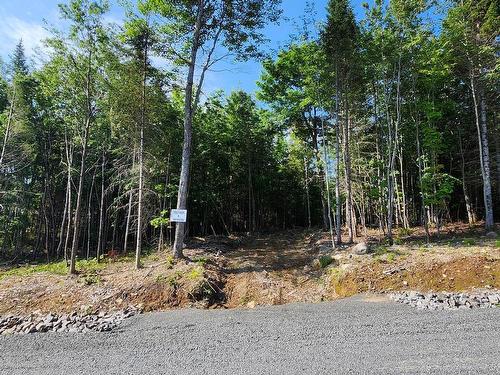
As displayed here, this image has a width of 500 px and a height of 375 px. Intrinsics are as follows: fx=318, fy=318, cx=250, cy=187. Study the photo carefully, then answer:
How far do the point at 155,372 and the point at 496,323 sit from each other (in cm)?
429

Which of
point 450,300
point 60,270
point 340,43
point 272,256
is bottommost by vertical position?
point 60,270

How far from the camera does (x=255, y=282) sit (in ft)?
24.1

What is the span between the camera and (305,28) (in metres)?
10.3

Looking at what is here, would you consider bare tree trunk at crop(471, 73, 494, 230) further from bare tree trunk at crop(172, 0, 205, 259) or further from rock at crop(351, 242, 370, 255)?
bare tree trunk at crop(172, 0, 205, 259)

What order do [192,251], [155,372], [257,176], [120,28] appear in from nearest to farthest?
[155,372], [120,28], [192,251], [257,176]

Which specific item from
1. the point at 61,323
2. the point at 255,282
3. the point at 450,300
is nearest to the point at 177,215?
the point at 255,282

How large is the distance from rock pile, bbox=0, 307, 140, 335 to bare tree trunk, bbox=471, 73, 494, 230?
11863 millimetres

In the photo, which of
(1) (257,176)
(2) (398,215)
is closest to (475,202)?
(2) (398,215)

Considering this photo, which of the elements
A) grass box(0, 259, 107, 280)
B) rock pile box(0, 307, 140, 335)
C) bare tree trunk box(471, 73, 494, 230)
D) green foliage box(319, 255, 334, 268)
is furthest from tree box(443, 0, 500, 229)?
grass box(0, 259, 107, 280)

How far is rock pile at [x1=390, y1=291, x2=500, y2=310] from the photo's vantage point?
4.88 metres

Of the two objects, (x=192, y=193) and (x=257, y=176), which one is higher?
(x=257, y=176)

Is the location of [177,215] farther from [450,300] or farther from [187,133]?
[450,300]

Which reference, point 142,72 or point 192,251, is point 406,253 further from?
point 142,72

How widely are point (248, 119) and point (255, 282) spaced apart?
11.4m
